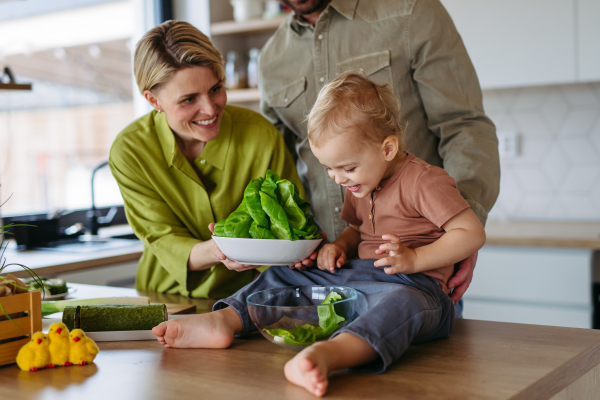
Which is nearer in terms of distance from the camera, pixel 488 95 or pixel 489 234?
pixel 489 234

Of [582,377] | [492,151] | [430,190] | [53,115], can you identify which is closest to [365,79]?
[430,190]

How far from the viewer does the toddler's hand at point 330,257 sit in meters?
1.24

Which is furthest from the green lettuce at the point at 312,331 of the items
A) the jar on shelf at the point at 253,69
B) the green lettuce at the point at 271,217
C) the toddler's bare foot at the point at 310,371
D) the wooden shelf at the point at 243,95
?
the jar on shelf at the point at 253,69

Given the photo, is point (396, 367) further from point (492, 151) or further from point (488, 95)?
point (488, 95)

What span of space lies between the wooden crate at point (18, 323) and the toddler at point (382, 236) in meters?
0.22

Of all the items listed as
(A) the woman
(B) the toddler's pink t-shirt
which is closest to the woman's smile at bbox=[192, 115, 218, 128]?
(A) the woman

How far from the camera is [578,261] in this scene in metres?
2.40

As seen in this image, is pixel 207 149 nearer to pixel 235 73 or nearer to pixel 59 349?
pixel 59 349

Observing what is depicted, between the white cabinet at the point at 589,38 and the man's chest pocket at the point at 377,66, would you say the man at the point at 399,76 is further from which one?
the white cabinet at the point at 589,38

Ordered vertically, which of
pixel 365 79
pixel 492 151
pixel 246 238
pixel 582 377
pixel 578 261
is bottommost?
pixel 578 261

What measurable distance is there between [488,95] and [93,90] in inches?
83.6

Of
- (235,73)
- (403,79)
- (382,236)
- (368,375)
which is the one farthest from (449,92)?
(235,73)

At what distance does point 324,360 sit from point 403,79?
3.11 feet

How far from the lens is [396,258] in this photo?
108 centimetres
